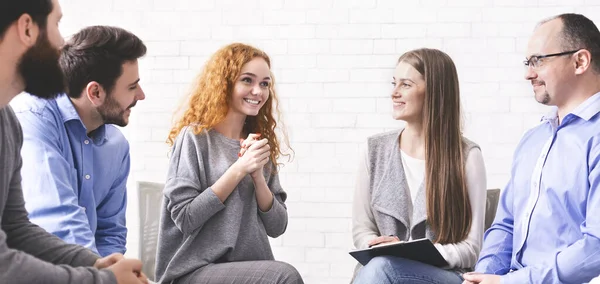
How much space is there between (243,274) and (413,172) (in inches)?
31.6

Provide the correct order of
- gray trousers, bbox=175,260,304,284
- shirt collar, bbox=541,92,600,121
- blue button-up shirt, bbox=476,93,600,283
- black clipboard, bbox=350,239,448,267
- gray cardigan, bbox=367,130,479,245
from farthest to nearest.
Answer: gray cardigan, bbox=367,130,479,245 → gray trousers, bbox=175,260,304,284 → black clipboard, bbox=350,239,448,267 → shirt collar, bbox=541,92,600,121 → blue button-up shirt, bbox=476,93,600,283

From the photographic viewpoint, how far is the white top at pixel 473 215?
282 cm

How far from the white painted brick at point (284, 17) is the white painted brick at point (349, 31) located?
117mm

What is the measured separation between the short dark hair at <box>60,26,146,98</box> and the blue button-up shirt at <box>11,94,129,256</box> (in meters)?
0.09

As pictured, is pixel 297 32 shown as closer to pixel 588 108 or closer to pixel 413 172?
pixel 413 172

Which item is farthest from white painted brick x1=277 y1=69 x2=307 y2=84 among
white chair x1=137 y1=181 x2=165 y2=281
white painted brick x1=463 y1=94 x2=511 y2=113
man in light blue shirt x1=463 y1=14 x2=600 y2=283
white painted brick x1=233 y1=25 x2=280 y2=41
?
man in light blue shirt x1=463 y1=14 x2=600 y2=283

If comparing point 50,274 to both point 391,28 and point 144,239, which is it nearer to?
point 144,239

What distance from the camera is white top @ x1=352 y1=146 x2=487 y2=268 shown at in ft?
9.24

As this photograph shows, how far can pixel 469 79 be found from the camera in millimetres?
4352

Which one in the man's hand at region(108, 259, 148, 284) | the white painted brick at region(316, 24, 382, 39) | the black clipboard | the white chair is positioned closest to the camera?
the man's hand at region(108, 259, 148, 284)

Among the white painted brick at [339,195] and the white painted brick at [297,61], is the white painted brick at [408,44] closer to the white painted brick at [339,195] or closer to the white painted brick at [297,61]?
the white painted brick at [297,61]

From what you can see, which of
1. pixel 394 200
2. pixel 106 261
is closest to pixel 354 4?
pixel 394 200

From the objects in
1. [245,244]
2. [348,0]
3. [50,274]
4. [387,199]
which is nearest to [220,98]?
[245,244]

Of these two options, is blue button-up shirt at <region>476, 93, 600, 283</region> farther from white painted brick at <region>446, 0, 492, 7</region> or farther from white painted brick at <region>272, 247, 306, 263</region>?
white painted brick at <region>272, 247, 306, 263</region>
